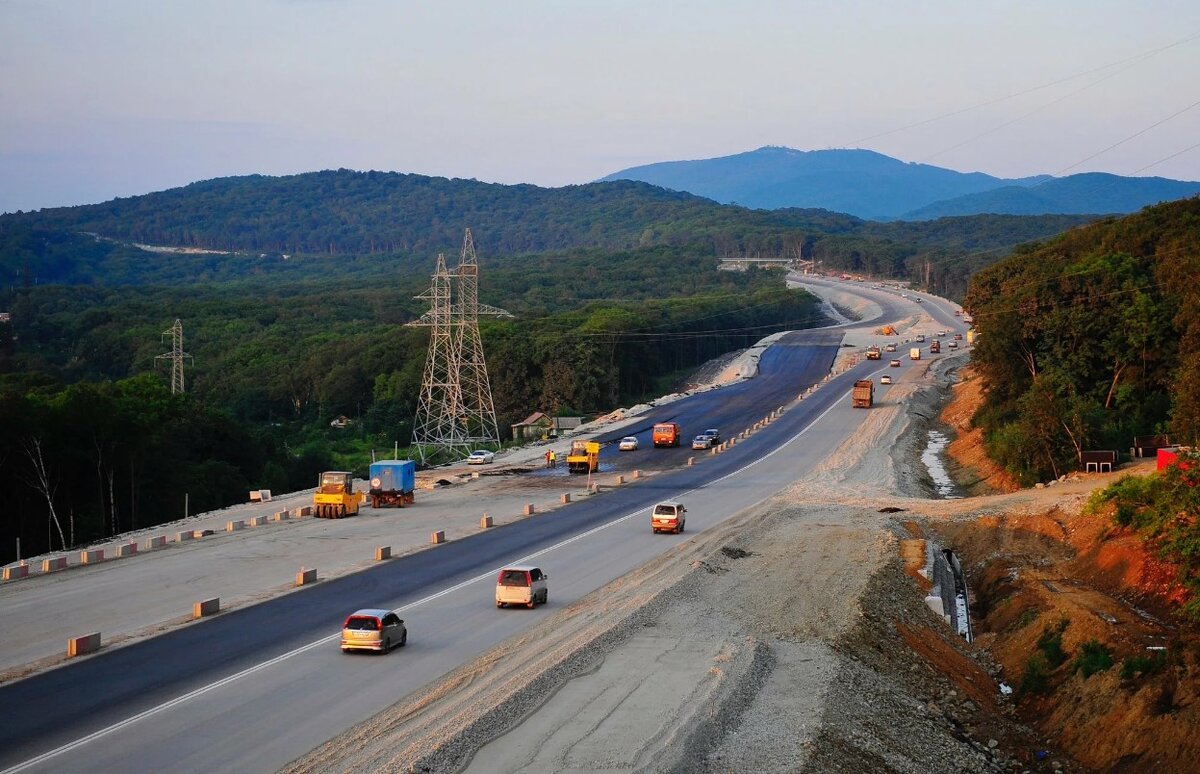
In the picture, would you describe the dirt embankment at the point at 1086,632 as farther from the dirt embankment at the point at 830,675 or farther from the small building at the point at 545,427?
the small building at the point at 545,427

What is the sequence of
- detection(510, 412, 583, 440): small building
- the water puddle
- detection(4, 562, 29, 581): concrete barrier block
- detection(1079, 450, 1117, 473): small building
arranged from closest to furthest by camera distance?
detection(4, 562, 29, 581): concrete barrier block, detection(1079, 450, 1117, 473): small building, the water puddle, detection(510, 412, 583, 440): small building

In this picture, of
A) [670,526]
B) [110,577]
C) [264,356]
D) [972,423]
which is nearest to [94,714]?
[110,577]

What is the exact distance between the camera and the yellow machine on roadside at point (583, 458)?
74.0 meters

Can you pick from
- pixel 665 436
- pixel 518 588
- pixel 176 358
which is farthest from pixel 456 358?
pixel 518 588

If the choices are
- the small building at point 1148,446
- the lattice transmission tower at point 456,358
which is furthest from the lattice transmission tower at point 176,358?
the small building at point 1148,446

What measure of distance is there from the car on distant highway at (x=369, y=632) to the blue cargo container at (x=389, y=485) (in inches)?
1335

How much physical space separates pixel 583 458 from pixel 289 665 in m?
48.0

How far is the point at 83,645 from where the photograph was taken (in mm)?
29203

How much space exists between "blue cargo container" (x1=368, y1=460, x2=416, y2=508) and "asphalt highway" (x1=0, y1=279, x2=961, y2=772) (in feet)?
32.5

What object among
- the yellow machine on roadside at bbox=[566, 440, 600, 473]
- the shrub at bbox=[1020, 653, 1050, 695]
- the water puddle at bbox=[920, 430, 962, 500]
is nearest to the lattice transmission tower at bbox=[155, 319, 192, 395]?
the yellow machine on roadside at bbox=[566, 440, 600, 473]

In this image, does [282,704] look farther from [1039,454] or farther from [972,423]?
[972,423]

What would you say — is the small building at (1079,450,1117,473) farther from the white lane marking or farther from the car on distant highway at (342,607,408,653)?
the car on distant highway at (342,607,408,653)

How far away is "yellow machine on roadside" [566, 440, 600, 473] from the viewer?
2913 inches

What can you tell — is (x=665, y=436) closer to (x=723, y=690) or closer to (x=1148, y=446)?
(x=1148, y=446)
